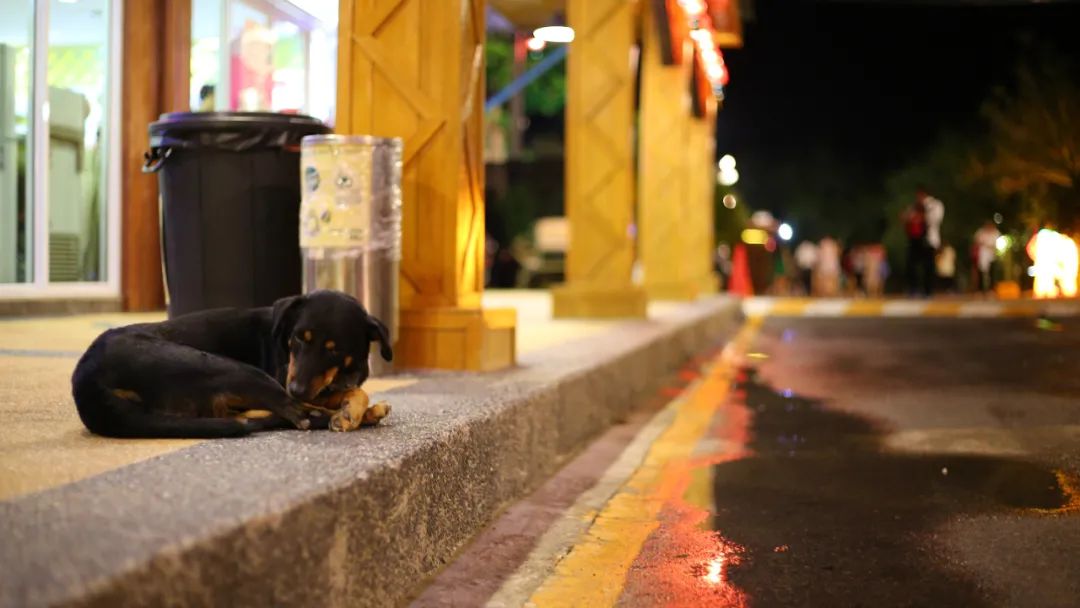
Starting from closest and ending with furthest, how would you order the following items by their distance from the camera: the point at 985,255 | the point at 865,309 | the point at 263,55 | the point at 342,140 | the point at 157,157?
the point at 342,140
the point at 157,157
the point at 263,55
the point at 865,309
the point at 985,255

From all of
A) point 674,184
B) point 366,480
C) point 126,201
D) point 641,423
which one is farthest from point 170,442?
point 674,184

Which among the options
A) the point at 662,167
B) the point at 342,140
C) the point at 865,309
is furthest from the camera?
the point at 865,309

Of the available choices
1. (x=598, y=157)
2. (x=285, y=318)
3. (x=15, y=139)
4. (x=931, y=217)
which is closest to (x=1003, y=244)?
(x=931, y=217)

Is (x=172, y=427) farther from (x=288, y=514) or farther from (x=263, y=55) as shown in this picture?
(x=263, y=55)

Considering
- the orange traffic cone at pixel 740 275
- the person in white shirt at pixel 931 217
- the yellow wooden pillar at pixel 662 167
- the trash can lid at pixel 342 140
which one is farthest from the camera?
the orange traffic cone at pixel 740 275

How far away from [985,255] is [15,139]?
2630 centimetres

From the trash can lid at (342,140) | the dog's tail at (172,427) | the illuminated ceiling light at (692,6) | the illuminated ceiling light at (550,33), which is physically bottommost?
the dog's tail at (172,427)

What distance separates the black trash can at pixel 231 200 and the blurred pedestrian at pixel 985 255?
27554 mm

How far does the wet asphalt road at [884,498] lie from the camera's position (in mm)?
4379

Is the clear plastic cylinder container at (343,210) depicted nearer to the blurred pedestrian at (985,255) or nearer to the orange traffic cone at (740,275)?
the blurred pedestrian at (985,255)

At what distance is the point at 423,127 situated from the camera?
25.2 ft

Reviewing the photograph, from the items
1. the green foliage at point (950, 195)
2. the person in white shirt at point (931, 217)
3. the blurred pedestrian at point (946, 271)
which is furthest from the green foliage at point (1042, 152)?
the green foliage at point (950, 195)

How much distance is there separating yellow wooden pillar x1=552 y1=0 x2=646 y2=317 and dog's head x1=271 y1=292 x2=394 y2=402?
31.1 feet

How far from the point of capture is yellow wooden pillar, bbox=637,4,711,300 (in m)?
19.5
